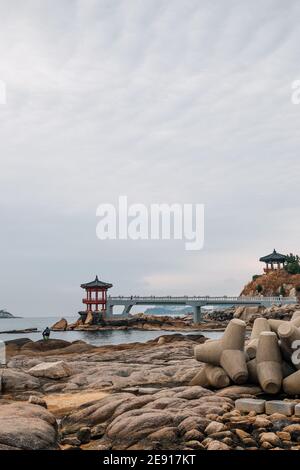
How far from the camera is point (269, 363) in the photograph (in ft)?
44.0

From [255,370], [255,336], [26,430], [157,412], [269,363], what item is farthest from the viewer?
[255,336]

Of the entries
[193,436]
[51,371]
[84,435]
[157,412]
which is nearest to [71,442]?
[84,435]

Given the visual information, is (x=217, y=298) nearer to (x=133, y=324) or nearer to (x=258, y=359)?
(x=133, y=324)

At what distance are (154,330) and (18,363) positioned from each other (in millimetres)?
80968

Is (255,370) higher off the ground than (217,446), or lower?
higher

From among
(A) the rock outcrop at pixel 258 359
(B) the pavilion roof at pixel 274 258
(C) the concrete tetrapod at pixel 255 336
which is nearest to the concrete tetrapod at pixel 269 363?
(A) the rock outcrop at pixel 258 359

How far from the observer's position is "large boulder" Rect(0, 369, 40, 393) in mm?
16391

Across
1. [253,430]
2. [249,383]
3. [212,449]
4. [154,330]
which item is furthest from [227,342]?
[154,330]

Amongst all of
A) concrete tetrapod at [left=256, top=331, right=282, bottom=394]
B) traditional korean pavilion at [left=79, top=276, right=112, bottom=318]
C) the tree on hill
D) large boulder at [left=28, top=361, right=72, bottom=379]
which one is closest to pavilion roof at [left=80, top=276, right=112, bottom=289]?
traditional korean pavilion at [left=79, top=276, right=112, bottom=318]

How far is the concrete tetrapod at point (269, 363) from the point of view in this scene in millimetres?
13070

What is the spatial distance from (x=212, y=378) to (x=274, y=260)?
123 metres

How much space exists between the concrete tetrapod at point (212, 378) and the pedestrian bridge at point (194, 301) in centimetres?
8314

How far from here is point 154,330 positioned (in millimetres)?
104062

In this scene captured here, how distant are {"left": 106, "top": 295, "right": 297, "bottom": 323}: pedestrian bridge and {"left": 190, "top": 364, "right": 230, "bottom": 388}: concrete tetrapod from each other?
83141 millimetres
